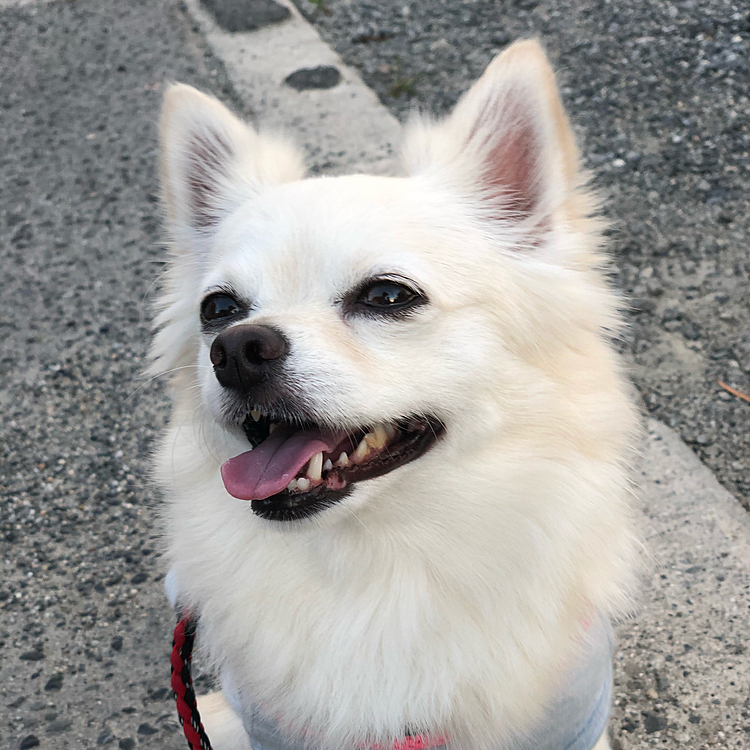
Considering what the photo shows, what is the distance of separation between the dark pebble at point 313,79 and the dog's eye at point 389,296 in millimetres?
3586

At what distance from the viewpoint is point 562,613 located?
1.85m

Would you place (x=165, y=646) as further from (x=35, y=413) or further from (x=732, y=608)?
(x=732, y=608)

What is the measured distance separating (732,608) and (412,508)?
138 centimetres

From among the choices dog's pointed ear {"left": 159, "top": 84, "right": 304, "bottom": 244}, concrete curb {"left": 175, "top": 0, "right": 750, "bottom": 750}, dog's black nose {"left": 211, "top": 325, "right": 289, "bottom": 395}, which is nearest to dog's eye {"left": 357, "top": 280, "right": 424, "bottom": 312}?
dog's black nose {"left": 211, "top": 325, "right": 289, "bottom": 395}

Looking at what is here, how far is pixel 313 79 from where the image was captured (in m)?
5.00

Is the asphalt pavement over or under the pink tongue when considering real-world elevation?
under

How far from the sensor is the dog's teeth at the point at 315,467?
66.1 inches

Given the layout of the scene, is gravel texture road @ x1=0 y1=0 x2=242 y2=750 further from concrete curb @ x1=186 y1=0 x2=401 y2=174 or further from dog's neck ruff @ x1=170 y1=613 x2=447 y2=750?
dog's neck ruff @ x1=170 y1=613 x2=447 y2=750

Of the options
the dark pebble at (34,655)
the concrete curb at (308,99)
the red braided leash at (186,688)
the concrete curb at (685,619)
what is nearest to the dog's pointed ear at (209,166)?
the red braided leash at (186,688)

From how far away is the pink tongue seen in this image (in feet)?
5.35

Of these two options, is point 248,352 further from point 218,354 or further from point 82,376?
point 82,376

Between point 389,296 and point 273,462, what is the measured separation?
0.46 m

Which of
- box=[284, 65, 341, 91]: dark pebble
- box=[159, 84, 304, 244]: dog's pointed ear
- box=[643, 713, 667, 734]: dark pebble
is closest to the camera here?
box=[159, 84, 304, 244]: dog's pointed ear

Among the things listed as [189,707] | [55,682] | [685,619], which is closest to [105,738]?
[55,682]
